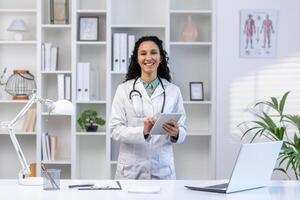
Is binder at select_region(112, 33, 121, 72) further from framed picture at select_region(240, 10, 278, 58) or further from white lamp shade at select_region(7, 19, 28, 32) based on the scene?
framed picture at select_region(240, 10, 278, 58)

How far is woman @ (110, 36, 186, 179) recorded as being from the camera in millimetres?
3416

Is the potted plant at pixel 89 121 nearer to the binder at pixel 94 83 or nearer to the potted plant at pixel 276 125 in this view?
the binder at pixel 94 83

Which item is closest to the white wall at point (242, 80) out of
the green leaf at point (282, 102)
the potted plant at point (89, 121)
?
the green leaf at point (282, 102)

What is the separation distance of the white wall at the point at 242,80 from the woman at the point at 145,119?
4.20 ft

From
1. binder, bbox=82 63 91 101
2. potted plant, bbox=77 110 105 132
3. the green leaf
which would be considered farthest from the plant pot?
the green leaf

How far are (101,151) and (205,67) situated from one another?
1.28 metres

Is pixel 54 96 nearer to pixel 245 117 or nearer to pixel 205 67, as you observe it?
pixel 205 67

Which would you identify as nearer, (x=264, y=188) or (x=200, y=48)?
(x=264, y=188)

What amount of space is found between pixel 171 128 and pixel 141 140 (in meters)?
0.20

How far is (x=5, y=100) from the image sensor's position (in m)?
4.94

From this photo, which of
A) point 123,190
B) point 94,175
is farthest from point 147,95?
point 94,175

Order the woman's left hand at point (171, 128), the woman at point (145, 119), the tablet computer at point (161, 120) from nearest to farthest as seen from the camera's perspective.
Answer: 1. the tablet computer at point (161, 120)
2. the woman's left hand at point (171, 128)
3. the woman at point (145, 119)

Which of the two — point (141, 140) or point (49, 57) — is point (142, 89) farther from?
point (49, 57)

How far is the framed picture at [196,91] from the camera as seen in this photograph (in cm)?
498
